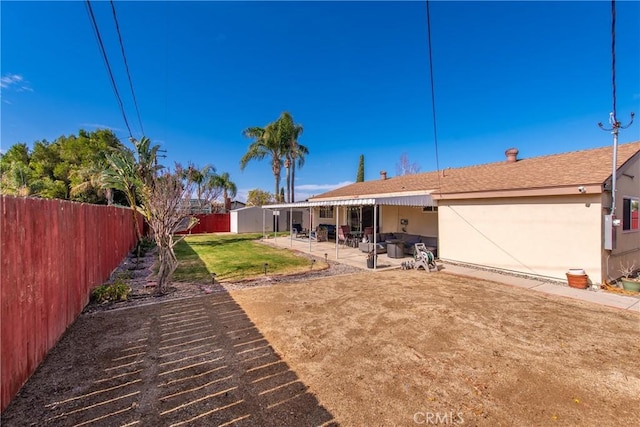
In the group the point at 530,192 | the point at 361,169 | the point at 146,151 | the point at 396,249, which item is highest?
the point at 361,169

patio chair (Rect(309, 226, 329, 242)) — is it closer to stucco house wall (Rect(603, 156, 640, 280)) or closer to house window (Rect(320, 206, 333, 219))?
house window (Rect(320, 206, 333, 219))

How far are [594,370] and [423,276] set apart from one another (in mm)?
5204

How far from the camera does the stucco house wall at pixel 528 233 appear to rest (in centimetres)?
751

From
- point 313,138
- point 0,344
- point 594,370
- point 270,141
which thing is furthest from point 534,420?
point 313,138

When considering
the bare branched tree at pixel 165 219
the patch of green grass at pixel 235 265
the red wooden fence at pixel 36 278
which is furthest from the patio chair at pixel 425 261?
the red wooden fence at pixel 36 278

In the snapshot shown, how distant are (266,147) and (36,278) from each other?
2327 cm

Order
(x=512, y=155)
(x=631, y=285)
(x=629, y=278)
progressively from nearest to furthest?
(x=631, y=285)
(x=629, y=278)
(x=512, y=155)

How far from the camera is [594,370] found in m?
3.52

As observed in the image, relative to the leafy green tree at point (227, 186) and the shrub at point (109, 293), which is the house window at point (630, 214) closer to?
the shrub at point (109, 293)

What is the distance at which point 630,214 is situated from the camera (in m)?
8.95

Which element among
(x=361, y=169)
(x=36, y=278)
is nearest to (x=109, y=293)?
(x=36, y=278)

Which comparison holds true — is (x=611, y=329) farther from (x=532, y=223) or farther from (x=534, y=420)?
(x=532, y=223)

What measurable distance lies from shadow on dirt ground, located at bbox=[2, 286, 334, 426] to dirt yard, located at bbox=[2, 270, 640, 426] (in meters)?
0.02

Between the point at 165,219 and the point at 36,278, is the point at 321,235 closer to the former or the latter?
the point at 165,219
